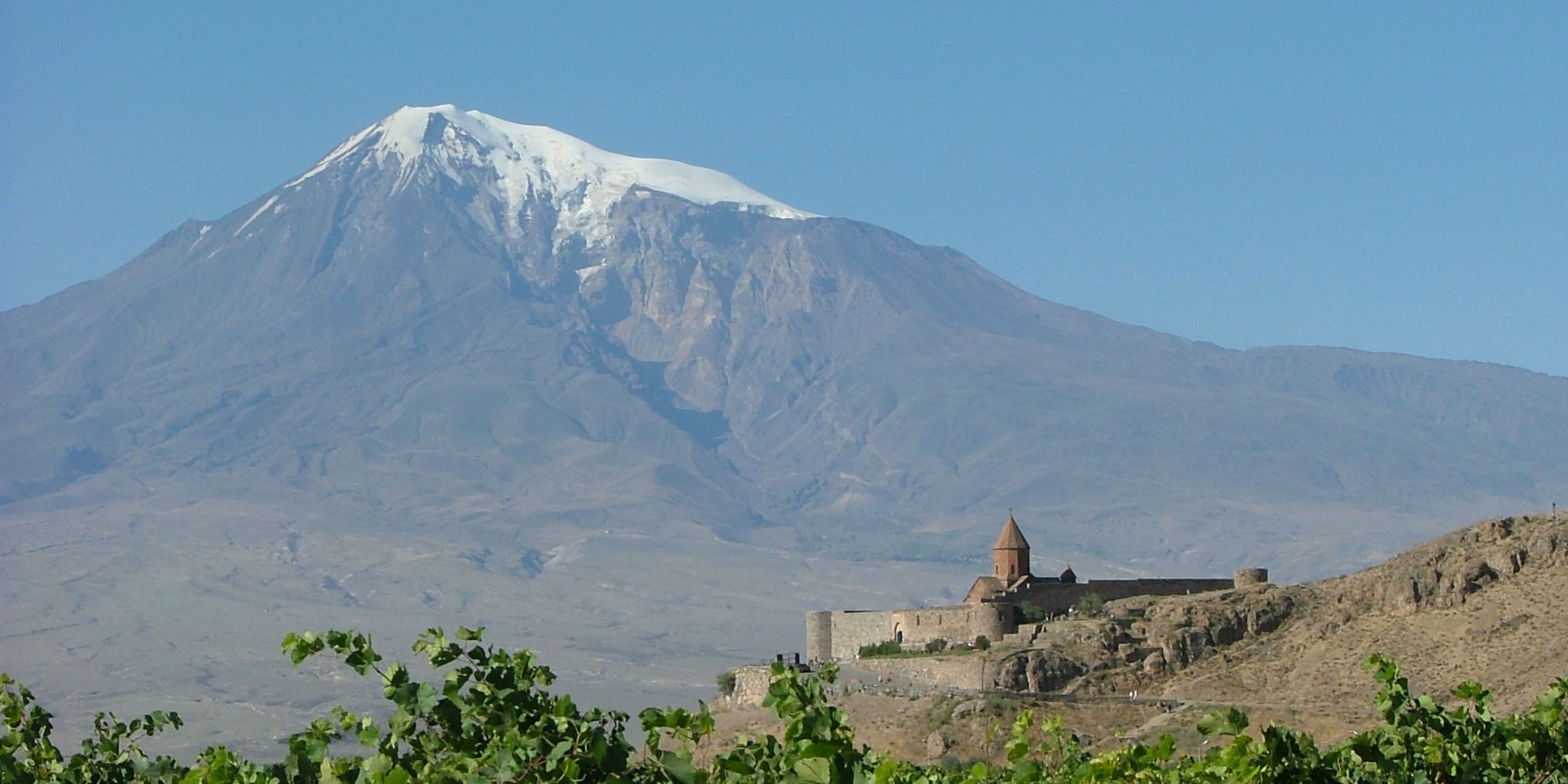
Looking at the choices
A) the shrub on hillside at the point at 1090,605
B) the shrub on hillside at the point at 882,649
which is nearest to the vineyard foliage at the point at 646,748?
the shrub on hillside at the point at 1090,605

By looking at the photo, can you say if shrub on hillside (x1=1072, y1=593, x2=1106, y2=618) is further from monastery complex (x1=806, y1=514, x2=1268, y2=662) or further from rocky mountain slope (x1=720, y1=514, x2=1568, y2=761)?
rocky mountain slope (x1=720, y1=514, x2=1568, y2=761)

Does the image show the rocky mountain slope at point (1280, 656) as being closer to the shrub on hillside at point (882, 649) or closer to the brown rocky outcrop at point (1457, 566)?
the brown rocky outcrop at point (1457, 566)

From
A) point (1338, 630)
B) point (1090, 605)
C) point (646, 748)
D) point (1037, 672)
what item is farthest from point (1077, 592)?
point (646, 748)

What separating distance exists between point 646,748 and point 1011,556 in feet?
141

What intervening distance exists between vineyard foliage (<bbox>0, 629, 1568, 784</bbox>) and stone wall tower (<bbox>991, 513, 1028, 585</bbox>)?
126 feet

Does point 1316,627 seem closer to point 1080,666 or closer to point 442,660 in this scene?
point 1080,666

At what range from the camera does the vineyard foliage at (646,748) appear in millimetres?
13219

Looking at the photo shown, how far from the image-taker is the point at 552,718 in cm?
1370

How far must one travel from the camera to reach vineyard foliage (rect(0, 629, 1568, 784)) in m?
13.2

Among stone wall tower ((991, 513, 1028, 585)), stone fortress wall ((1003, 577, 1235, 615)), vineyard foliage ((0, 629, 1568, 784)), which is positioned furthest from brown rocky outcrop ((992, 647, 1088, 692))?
vineyard foliage ((0, 629, 1568, 784))

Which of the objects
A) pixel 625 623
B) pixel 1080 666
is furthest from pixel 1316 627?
pixel 625 623

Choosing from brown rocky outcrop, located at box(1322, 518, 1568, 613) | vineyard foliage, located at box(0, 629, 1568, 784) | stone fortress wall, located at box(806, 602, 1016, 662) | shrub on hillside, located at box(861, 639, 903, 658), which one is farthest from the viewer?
shrub on hillside, located at box(861, 639, 903, 658)

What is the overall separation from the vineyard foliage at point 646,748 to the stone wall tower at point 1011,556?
38347 mm

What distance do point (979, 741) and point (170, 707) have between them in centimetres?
10008
